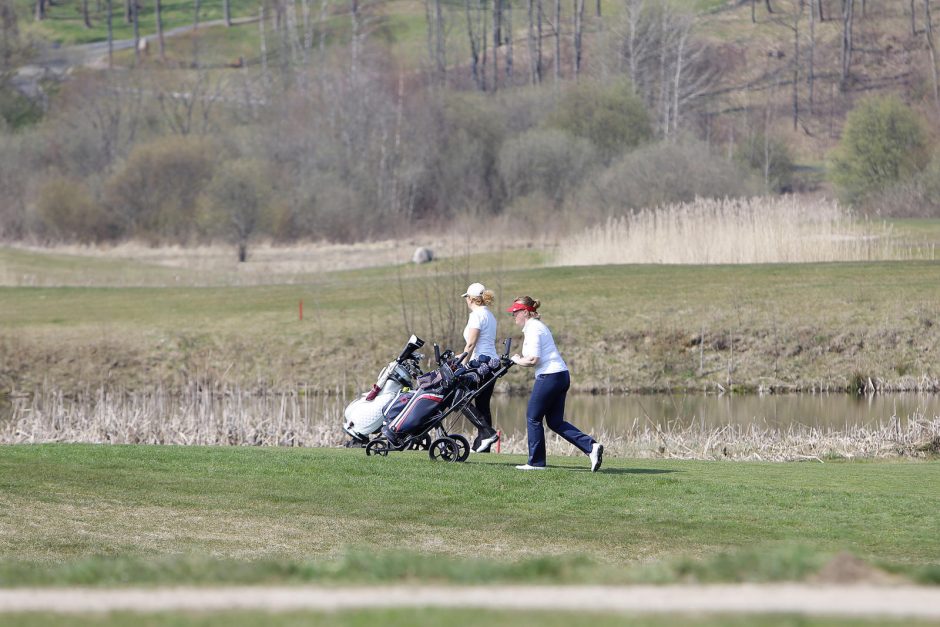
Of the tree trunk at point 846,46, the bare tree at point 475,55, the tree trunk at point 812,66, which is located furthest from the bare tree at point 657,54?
the tree trunk at point 846,46

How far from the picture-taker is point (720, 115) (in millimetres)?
97000

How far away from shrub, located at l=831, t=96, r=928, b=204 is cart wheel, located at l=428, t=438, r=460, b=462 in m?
56.7

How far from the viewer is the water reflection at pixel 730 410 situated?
25297mm

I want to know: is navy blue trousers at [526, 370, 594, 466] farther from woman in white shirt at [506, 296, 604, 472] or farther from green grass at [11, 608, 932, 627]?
green grass at [11, 608, 932, 627]

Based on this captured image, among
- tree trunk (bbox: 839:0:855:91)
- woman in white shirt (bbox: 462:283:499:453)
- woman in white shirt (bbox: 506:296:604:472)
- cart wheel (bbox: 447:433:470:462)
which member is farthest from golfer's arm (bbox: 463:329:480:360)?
tree trunk (bbox: 839:0:855:91)

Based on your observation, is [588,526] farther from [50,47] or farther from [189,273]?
[50,47]

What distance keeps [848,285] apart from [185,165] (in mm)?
41130

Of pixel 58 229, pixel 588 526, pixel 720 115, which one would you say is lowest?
pixel 588 526

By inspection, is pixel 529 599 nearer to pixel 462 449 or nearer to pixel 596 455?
pixel 596 455

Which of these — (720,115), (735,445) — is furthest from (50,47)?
(735,445)

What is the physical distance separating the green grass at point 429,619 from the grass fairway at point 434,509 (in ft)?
10.3

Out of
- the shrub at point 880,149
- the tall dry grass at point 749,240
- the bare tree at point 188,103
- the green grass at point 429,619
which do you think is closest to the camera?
the green grass at point 429,619

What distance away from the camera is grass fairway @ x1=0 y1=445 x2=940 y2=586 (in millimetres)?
11586

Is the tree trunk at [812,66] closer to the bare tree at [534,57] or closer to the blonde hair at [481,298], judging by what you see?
the bare tree at [534,57]
